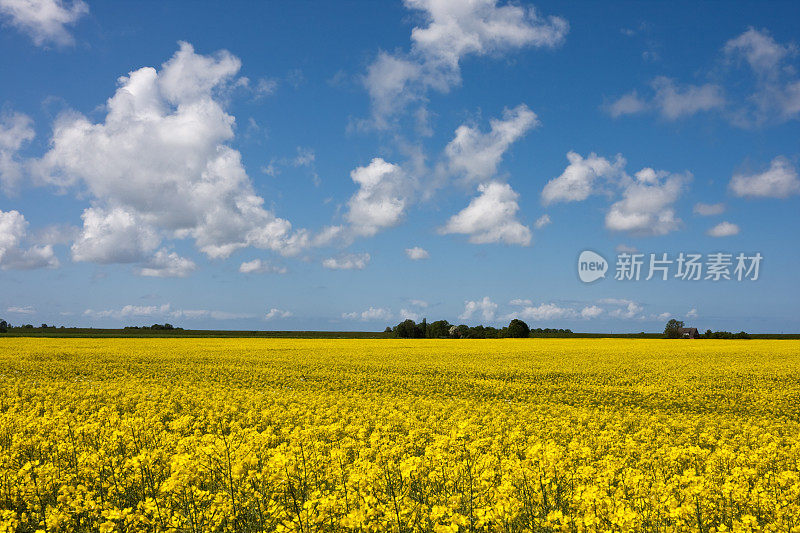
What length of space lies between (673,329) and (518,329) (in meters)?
25.4

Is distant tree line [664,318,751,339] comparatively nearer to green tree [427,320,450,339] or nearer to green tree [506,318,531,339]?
Answer: green tree [506,318,531,339]

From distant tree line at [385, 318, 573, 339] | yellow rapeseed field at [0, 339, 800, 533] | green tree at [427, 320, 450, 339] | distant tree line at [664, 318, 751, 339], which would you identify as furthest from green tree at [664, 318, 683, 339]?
yellow rapeseed field at [0, 339, 800, 533]

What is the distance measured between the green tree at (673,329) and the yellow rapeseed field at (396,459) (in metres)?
61.3

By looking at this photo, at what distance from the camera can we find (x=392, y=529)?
435 centimetres

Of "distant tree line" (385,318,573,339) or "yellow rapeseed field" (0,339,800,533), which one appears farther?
"distant tree line" (385,318,573,339)

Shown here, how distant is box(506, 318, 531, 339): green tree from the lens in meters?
71.2

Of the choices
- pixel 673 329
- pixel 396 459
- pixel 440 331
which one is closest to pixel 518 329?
pixel 440 331

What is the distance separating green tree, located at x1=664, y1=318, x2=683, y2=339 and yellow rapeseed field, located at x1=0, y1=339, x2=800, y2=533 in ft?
201

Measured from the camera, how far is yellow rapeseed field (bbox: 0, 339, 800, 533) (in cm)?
501

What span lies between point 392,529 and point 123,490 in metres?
3.96

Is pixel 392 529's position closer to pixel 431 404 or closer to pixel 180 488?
pixel 180 488

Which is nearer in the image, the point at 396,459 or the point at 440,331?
the point at 396,459

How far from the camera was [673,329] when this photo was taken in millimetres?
76250

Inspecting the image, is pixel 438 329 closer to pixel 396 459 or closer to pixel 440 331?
pixel 440 331
